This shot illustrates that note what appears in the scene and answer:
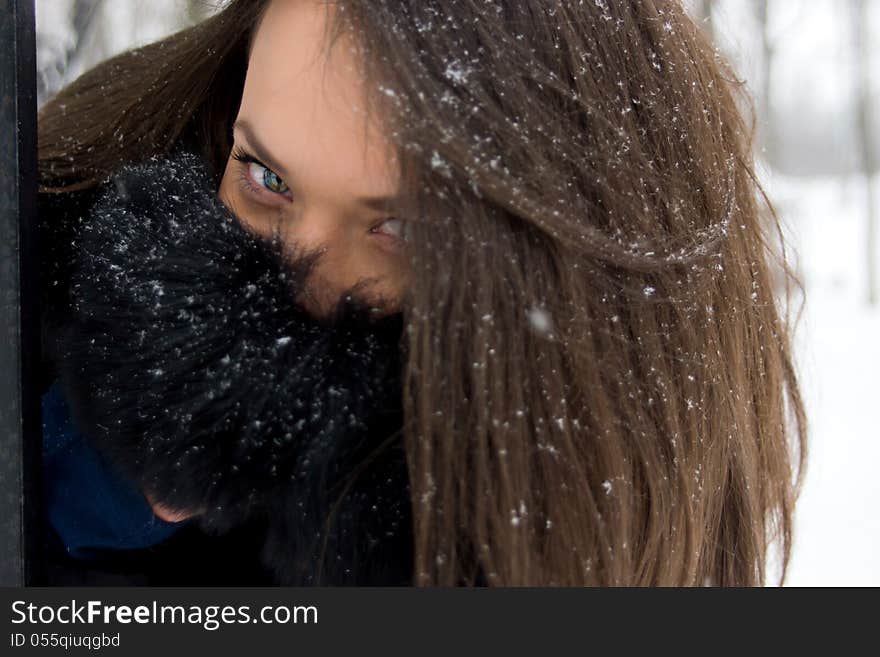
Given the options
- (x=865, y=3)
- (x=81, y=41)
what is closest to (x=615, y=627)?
(x=81, y=41)

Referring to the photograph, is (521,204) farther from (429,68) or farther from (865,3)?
(865,3)

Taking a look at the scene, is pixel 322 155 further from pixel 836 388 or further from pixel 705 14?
pixel 836 388

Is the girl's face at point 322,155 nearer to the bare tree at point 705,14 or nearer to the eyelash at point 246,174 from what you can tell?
the eyelash at point 246,174

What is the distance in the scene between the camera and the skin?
2.31 feet

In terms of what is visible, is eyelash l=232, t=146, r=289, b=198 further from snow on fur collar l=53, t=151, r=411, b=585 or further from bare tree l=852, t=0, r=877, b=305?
bare tree l=852, t=0, r=877, b=305

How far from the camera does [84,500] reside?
0.83m

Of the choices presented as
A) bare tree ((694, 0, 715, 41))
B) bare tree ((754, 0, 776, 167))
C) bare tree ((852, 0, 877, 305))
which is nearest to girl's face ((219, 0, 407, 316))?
bare tree ((694, 0, 715, 41))

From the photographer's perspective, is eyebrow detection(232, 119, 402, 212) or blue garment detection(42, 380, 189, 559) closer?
eyebrow detection(232, 119, 402, 212)

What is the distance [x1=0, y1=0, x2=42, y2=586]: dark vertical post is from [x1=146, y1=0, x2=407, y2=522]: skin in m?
0.12

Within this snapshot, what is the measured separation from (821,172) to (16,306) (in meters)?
4.19

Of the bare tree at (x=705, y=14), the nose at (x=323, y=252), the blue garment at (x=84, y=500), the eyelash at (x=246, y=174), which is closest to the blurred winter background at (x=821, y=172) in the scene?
the bare tree at (x=705, y=14)

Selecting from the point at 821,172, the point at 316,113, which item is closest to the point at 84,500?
the point at 316,113

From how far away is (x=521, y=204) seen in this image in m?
0.67

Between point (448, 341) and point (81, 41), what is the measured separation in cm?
118
